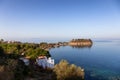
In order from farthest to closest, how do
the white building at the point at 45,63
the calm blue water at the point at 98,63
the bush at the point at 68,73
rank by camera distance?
the white building at the point at 45,63 < the calm blue water at the point at 98,63 < the bush at the point at 68,73

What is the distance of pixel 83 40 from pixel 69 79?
133 metres

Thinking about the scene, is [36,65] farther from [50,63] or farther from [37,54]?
[37,54]

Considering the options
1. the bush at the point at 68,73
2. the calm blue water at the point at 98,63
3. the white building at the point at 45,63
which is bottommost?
the calm blue water at the point at 98,63

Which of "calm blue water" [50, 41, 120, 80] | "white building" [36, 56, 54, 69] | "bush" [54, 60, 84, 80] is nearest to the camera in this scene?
"bush" [54, 60, 84, 80]

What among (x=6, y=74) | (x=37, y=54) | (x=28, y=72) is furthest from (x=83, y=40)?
(x=6, y=74)

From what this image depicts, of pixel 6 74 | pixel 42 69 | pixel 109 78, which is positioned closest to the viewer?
pixel 6 74

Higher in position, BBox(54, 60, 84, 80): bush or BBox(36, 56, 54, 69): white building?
BBox(54, 60, 84, 80): bush

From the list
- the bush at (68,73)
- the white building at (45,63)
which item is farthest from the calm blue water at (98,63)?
the bush at (68,73)

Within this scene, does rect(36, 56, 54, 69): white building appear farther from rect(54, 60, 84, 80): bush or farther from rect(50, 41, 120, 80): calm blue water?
rect(54, 60, 84, 80): bush

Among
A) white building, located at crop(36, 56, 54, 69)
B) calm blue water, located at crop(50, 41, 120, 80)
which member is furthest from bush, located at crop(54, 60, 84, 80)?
white building, located at crop(36, 56, 54, 69)

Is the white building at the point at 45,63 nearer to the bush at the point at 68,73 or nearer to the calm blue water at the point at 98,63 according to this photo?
the calm blue water at the point at 98,63

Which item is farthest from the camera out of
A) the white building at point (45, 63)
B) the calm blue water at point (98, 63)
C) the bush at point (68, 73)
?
the white building at point (45, 63)

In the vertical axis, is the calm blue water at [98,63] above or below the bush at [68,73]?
below

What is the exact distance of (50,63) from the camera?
32.7 metres
